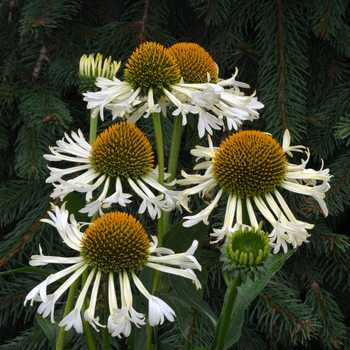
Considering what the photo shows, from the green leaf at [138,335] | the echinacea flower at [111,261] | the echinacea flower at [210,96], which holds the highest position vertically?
the echinacea flower at [210,96]

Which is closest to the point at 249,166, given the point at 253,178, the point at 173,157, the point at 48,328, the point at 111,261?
the point at 253,178

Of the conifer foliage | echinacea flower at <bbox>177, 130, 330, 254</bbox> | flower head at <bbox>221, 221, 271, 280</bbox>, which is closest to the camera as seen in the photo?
flower head at <bbox>221, 221, 271, 280</bbox>

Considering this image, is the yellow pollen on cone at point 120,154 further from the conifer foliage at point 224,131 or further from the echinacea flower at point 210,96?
the conifer foliage at point 224,131

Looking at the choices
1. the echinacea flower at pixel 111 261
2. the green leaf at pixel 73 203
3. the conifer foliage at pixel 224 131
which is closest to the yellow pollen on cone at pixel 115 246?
the echinacea flower at pixel 111 261

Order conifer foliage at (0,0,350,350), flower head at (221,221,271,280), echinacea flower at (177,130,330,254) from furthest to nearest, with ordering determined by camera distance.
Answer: conifer foliage at (0,0,350,350) → echinacea flower at (177,130,330,254) → flower head at (221,221,271,280)

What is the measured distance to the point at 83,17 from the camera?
1.19 metres

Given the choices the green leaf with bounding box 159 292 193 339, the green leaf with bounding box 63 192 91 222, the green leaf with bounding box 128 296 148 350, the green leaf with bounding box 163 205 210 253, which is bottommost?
the green leaf with bounding box 128 296 148 350

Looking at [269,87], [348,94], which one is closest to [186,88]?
[269,87]

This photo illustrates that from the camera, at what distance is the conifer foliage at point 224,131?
0.92m

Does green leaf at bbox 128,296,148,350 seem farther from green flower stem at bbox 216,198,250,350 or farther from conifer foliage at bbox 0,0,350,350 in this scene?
conifer foliage at bbox 0,0,350,350

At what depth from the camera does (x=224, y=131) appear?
1019mm

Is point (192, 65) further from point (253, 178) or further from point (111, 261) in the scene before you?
point (111, 261)

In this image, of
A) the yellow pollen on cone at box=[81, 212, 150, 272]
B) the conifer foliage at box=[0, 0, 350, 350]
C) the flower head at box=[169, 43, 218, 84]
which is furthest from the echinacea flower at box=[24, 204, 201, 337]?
the conifer foliage at box=[0, 0, 350, 350]

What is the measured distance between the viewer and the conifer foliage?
3.03ft
